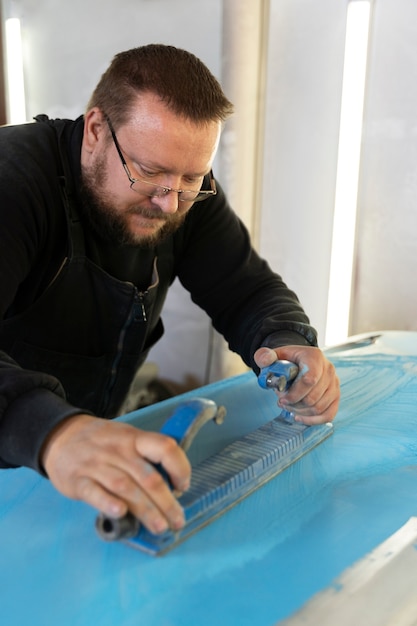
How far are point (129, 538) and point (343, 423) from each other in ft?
1.82

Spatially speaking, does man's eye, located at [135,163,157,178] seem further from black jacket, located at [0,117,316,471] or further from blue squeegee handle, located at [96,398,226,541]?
blue squeegee handle, located at [96,398,226,541]

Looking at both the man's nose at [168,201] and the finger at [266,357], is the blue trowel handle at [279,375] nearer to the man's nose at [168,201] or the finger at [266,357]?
the finger at [266,357]

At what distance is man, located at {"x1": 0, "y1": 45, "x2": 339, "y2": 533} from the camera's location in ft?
3.30

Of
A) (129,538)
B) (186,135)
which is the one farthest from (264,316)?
(129,538)

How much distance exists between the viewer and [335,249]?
208 cm

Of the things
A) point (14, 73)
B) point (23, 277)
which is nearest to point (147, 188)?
point (23, 277)

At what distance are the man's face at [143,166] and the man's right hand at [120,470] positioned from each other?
0.55 m

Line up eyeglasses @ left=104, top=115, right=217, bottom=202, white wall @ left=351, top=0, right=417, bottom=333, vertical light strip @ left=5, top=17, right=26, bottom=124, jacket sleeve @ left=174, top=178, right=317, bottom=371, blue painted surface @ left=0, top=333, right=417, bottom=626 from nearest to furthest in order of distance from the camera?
blue painted surface @ left=0, top=333, right=417, bottom=626
eyeglasses @ left=104, top=115, right=217, bottom=202
jacket sleeve @ left=174, top=178, right=317, bottom=371
white wall @ left=351, top=0, right=417, bottom=333
vertical light strip @ left=5, top=17, right=26, bottom=124

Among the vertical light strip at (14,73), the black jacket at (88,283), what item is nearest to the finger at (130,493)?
the black jacket at (88,283)

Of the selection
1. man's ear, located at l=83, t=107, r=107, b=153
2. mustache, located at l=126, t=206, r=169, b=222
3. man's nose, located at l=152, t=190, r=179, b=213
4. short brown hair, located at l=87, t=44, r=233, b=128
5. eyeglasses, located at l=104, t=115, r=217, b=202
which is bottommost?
mustache, located at l=126, t=206, r=169, b=222

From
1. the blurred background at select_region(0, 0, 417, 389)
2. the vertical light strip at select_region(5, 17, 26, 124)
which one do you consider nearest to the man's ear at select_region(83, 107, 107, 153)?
the blurred background at select_region(0, 0, 417, 389)

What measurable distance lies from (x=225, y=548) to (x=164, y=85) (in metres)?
0.79

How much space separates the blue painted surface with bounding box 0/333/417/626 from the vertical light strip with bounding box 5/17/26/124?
237cm

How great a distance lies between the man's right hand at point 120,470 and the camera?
26.0 inches
